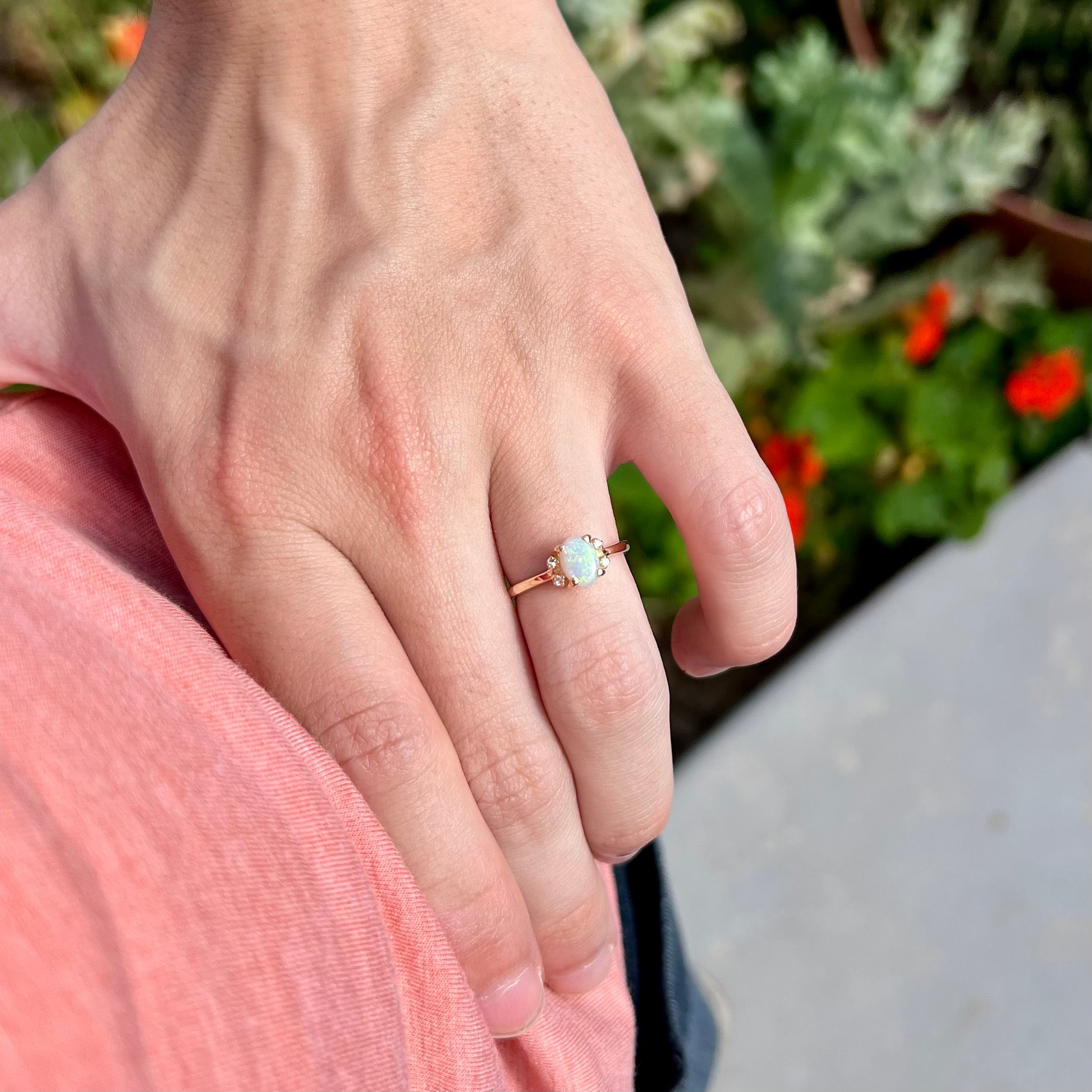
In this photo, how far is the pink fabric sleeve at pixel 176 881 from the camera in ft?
1.59

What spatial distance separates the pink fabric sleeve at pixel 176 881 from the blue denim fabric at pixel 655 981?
32cm

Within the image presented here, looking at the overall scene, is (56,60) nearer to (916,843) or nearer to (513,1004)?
(513,1004)

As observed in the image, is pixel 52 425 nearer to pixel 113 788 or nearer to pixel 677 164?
pixel 113 788

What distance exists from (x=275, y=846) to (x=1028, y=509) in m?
1.70

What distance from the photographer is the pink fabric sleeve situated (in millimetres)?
484

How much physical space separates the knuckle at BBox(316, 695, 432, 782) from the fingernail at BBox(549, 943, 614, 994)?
26cm

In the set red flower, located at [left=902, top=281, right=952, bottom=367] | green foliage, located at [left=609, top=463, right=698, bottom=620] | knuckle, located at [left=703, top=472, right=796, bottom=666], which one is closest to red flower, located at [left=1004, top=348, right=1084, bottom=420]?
red flower, located at [left=902, top=281, right=952, bottom=367]

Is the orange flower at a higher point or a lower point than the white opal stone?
higher

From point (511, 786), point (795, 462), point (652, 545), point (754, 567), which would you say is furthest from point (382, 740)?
point (795, 462)

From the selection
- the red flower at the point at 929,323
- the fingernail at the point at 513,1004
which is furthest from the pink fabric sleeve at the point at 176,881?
the red flower at the point at 929,323

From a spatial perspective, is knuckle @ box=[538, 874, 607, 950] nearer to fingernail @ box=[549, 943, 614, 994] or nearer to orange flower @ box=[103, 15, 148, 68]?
fingernail @ box=[549, 943, 614, 994]

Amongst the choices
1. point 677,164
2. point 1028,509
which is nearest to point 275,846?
point 677,164

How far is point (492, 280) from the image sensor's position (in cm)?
79

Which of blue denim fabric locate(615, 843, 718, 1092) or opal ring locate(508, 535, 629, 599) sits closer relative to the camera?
opal ring locate(508, 535, 629, 599)
